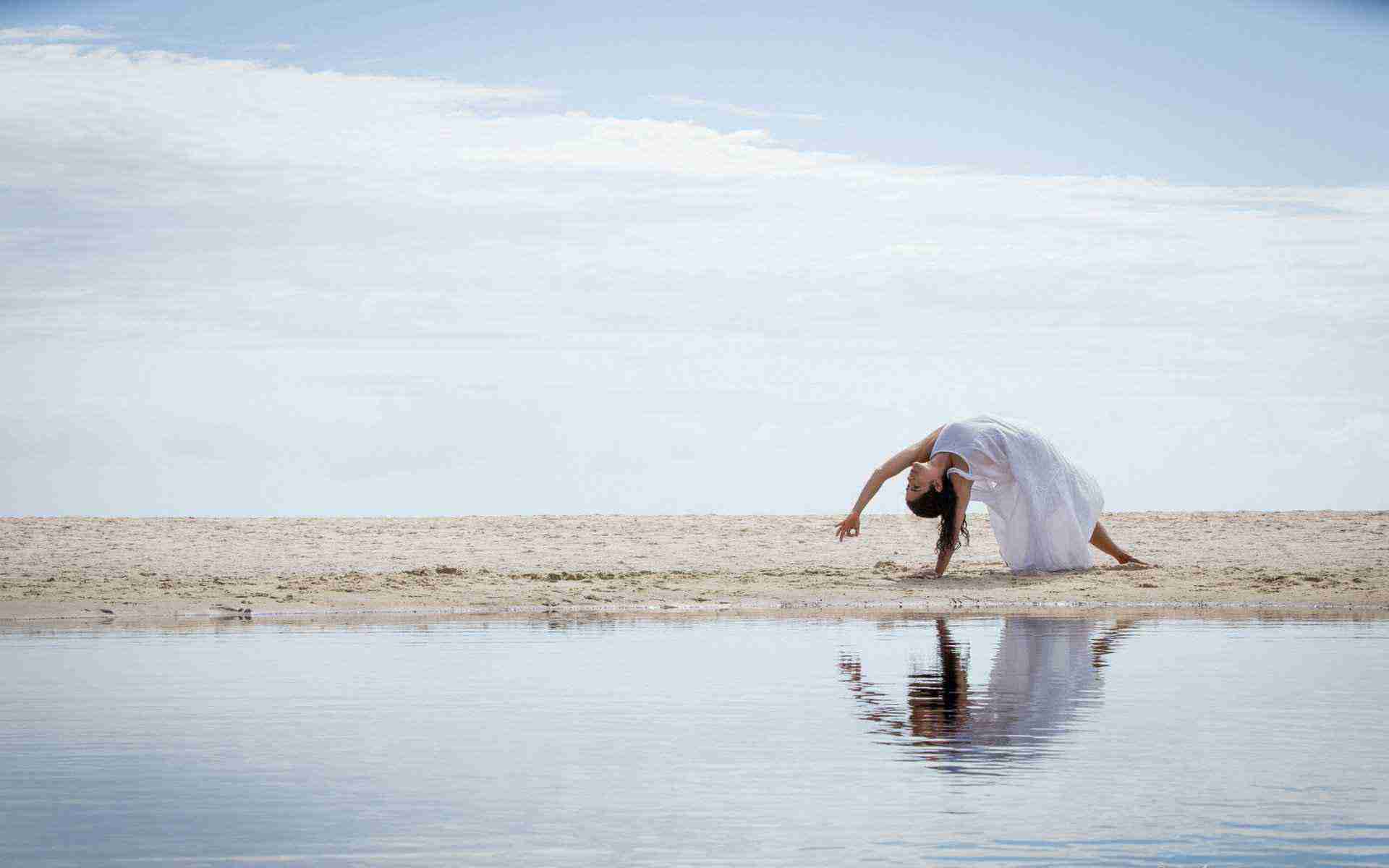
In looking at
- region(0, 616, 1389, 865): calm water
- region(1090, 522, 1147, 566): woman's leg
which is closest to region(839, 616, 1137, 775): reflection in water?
region(0, 616, 1389, 865): calm water

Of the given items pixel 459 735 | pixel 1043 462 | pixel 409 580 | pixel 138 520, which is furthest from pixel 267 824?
pixel 138 520

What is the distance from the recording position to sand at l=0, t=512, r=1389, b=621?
1823cm

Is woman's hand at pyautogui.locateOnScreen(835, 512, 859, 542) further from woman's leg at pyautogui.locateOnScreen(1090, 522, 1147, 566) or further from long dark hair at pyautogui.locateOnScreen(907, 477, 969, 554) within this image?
woman's leg at pyautogui.locateOnScreen(1090, 522, 1147, 566)

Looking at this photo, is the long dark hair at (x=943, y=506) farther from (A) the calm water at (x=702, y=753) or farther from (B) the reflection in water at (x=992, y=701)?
(A) the calm water at (x=702, y=753)

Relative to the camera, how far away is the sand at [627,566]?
718 inches

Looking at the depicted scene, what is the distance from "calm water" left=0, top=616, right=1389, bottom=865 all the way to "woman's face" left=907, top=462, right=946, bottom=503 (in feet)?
18.9

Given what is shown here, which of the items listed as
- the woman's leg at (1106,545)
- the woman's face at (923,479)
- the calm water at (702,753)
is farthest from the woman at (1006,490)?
the calm water at (702,753)

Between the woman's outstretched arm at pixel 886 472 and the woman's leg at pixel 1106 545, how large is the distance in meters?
2.65

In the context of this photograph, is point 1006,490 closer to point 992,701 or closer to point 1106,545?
point 1106,545

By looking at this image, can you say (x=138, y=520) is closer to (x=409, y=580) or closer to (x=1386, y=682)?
(x=409, y=580)

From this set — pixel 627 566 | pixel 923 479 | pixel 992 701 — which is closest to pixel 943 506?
pixel 923 479

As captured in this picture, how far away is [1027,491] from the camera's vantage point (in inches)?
780

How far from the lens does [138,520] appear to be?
25.8m

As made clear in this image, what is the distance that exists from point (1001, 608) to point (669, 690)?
27.3 feet
